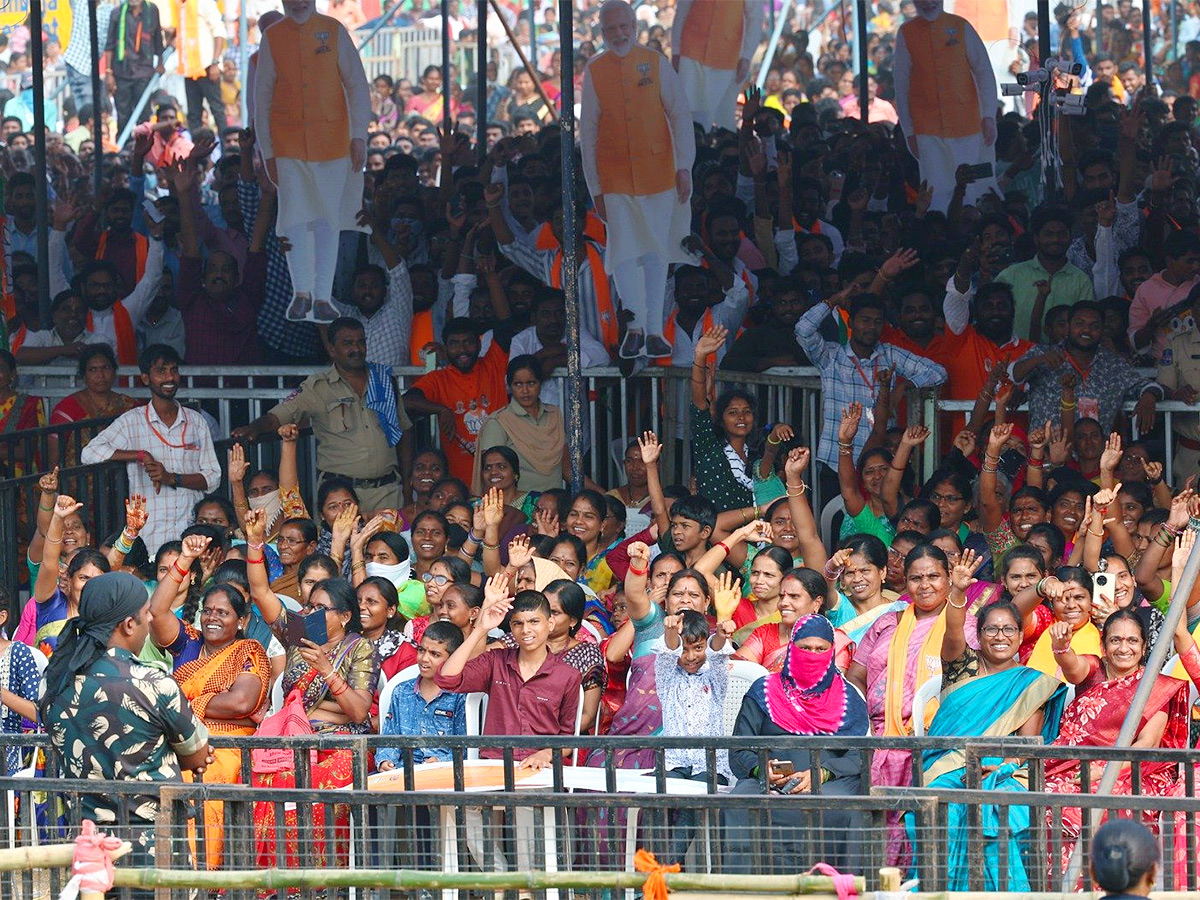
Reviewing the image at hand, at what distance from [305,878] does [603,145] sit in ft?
20.8

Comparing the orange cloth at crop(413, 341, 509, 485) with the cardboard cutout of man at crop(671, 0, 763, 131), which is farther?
the cardboard cutout of man at crop(671, 0, 763, 131)

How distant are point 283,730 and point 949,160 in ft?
22.9

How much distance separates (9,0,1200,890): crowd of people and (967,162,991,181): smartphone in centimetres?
2

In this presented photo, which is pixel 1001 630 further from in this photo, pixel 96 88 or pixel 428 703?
pixel 96 88

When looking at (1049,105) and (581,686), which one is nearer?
(581,686)

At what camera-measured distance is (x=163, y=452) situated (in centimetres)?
1011

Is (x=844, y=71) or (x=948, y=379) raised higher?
(x=844, y=71)

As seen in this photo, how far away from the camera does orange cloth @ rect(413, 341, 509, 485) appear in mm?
10805

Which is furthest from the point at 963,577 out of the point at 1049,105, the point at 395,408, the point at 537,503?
the point at 1049,105

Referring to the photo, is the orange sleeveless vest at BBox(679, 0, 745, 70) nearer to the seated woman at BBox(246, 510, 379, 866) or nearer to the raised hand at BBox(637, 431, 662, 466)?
the raised hand at BBox(637, 431, 662, 466)

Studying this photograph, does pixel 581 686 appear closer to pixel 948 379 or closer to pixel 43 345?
pixel 948 379

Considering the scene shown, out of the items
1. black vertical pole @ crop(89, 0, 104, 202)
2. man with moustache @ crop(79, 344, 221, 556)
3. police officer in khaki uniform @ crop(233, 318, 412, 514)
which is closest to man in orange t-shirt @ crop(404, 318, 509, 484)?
police officer in khaki uniform @ crop(233, 318, 412, 514)

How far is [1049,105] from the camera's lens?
1277 cm

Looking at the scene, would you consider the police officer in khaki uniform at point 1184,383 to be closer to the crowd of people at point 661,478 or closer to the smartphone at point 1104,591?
the crowd of people at point 661,478
